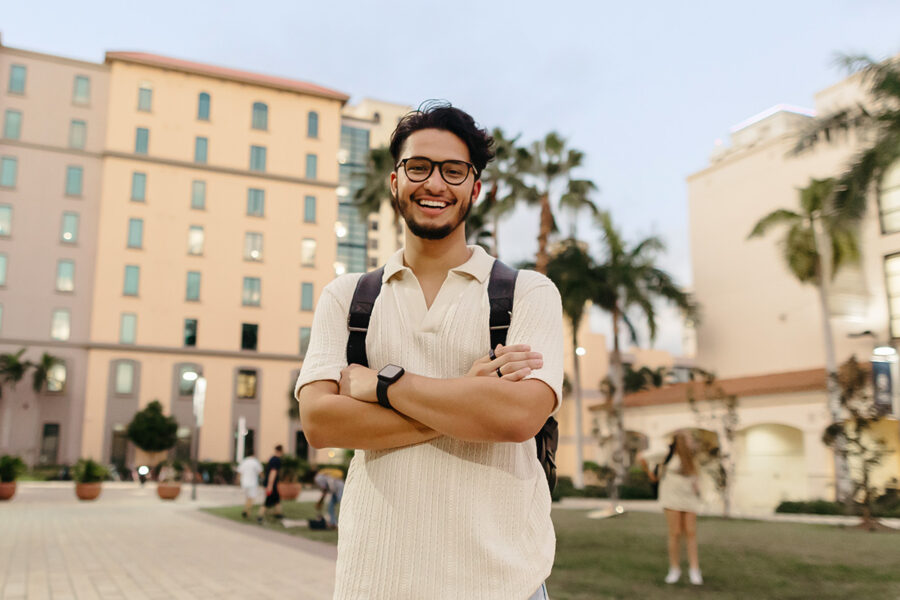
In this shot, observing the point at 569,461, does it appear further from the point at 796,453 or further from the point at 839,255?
the point at 839,255

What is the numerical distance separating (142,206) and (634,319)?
37.5 meters

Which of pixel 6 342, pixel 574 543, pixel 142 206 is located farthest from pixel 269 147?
pixel 574 543

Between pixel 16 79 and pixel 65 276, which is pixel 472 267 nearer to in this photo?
pixel 65 276

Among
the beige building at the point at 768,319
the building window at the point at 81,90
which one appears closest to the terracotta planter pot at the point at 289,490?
the beige building at the point at 768,319

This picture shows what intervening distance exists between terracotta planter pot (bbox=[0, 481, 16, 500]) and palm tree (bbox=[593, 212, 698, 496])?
878 inches

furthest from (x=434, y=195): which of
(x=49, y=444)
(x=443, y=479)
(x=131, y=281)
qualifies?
(x=131, y=281)

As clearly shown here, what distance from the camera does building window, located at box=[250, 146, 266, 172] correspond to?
58.1 meters

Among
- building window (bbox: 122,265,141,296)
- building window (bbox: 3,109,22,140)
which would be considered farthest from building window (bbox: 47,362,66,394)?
building window (bbox: 3,109,22,140)

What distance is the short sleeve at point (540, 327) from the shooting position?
196 centimetres

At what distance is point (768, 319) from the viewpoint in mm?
37906

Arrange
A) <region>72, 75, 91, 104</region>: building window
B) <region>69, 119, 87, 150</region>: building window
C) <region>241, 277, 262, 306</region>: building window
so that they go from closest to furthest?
<region>69, 119, 87, 150</region>: building window < <region>72, 75, 91, 104</region>: building window < <region>241, 277, 262, 306</region>: building window

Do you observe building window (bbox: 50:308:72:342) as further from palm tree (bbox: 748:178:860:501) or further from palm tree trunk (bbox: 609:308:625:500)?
palm tree (bbox: 748:178:860:501)

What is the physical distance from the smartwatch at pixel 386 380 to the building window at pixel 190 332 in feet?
181

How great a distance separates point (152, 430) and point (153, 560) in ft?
131
